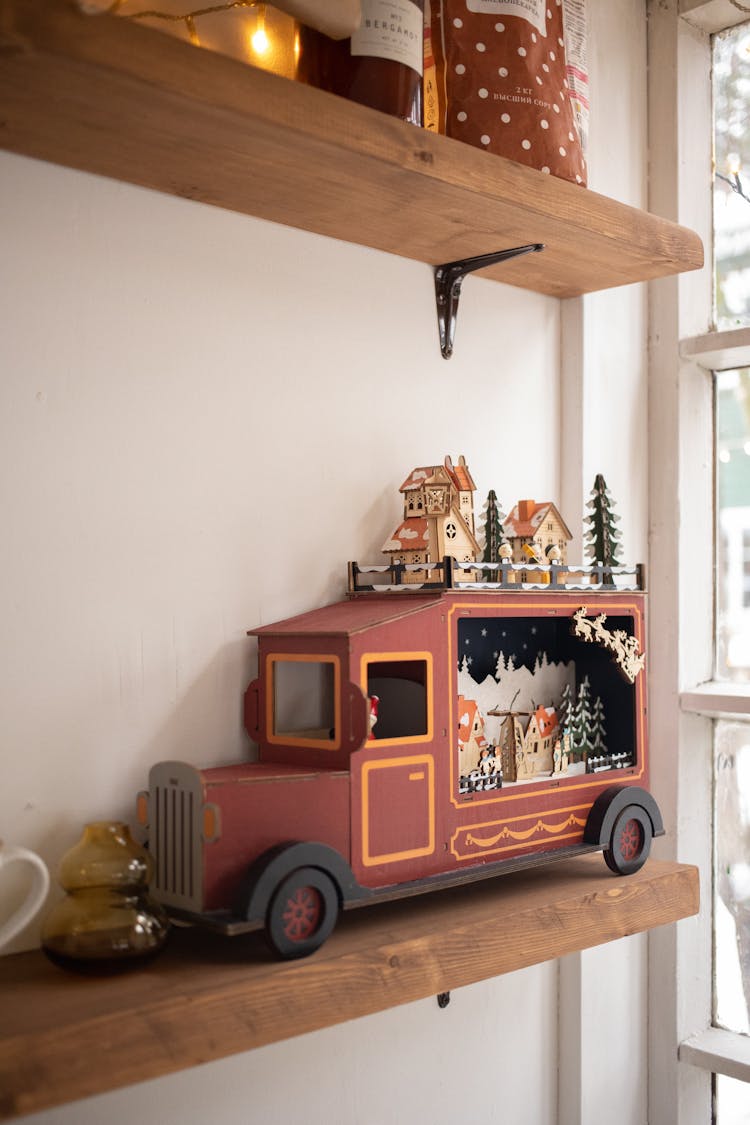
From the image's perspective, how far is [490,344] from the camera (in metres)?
1.54

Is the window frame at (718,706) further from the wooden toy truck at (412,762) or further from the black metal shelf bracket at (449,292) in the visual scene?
the black metal shelf bracket at (449,292)

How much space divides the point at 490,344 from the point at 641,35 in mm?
631

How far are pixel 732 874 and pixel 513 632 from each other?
22.8 inches

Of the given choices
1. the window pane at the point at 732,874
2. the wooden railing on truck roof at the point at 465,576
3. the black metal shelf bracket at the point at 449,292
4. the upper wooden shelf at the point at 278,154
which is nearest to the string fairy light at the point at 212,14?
the upper wooden shelf at the point at 278,154

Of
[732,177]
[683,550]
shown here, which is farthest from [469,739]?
[732,177]

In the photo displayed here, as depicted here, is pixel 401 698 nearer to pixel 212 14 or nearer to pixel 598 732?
pixel 598 732

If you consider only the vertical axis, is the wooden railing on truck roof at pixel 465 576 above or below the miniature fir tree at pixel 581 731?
above

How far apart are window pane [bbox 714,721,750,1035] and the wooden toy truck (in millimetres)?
328

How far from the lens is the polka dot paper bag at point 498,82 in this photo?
48.9 inches

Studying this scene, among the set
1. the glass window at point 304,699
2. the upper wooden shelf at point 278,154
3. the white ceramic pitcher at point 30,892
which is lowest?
the white ceramic pitcher at point 30,892

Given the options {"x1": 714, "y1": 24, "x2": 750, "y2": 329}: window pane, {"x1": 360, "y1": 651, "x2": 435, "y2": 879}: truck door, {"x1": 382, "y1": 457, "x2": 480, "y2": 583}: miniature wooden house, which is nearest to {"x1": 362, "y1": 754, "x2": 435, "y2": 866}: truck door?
{"x1": 360, "y1": 651, "x2": 435, "y2": 879}: truck door

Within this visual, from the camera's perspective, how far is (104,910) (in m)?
0.94

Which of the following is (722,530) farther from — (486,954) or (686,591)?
(486,954)

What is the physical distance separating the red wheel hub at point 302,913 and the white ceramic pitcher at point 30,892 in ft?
0.69
